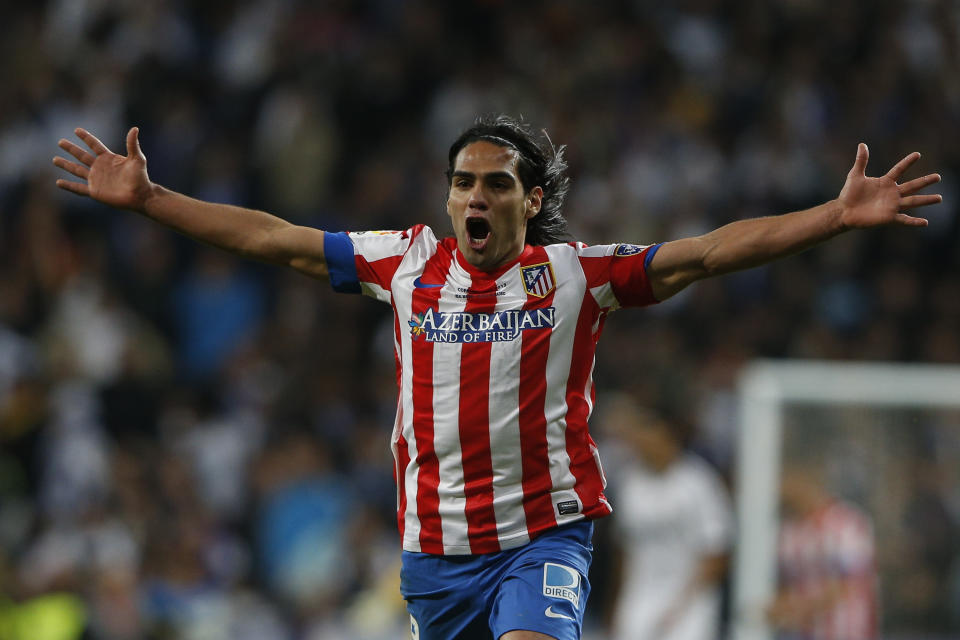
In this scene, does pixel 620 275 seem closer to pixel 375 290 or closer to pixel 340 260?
pixel 375 290

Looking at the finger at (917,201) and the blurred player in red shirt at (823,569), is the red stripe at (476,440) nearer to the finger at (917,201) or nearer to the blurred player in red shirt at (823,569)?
the finger at (917,201)

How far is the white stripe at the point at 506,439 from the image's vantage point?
4.74 metres

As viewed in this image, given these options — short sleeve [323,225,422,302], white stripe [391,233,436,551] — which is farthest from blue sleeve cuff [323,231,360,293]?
white stripe [391,233,436,551]

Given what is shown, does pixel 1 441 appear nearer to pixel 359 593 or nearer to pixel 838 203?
pixel 359 593

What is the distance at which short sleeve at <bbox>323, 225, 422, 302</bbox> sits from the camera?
5.03m

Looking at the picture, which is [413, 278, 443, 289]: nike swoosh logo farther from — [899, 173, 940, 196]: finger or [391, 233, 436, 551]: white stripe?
[899, 173, 940, 196]: finger

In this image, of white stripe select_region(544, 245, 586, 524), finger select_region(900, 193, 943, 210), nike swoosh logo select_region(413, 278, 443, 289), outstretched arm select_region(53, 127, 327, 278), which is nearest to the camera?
finger select_region(900, 193, 943, 210)

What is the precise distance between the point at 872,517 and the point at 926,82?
565cm

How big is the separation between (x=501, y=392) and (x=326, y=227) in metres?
7.77

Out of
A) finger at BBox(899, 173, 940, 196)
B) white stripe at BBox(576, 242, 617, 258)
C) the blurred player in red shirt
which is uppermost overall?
finger at BBox(899, 173, 940, 196)

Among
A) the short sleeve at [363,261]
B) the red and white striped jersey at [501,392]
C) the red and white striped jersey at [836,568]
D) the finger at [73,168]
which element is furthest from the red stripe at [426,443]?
the red and white striped jersey at [836,568]

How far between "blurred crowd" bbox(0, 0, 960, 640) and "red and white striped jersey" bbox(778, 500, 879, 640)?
46cm

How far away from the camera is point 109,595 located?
30.7 feet

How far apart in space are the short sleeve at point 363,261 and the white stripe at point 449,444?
37cm
